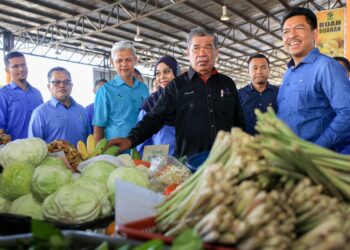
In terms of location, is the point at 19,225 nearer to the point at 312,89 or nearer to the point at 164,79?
the point at 312,89

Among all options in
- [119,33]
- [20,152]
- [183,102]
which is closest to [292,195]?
[20,152]

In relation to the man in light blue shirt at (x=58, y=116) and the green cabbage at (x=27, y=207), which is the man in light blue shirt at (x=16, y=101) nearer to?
the man in light blue shirt at (x=58, y=116)

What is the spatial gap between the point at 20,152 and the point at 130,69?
2123mm

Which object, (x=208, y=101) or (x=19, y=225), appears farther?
(x=208, y=101)

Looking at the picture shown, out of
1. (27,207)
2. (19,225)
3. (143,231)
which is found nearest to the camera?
(143,231)

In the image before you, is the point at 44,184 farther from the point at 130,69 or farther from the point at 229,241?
the point at 130,69

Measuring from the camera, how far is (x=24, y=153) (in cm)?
196

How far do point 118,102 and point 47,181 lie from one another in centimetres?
232

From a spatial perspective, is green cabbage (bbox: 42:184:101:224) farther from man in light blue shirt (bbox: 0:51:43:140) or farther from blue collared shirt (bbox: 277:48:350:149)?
man in light blue shirt (bbox: 0:51:43:140)

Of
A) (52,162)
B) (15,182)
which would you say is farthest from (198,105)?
(15,182)

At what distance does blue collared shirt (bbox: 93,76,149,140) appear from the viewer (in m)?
3.87

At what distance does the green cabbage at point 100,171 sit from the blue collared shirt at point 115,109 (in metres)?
1.98

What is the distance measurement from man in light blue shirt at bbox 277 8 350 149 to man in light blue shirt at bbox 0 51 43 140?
133 inches

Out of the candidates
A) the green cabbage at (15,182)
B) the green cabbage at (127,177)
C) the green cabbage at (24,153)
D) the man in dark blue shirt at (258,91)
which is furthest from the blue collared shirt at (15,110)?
the green cabbage at (127,177)
